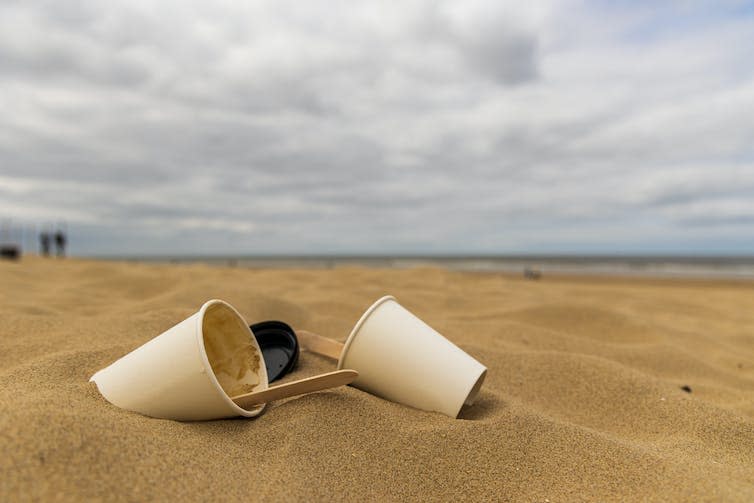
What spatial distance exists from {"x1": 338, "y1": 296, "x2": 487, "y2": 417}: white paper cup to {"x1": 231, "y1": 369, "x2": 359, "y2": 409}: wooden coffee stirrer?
187mm

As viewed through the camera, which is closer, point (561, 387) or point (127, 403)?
point (127, 403)

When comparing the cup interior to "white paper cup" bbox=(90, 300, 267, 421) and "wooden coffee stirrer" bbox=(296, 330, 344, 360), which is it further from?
"wooden coffee stirrer" bbox=(296, 330, 344, 360)

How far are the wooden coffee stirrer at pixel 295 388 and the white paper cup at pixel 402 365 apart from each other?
187mm

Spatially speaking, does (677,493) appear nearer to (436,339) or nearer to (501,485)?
(501,485)

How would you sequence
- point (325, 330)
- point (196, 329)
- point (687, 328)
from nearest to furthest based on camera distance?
point (196, 329) < point (325, 330) < point (687, 328)

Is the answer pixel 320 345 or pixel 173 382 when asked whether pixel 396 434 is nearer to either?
pixel 173 382

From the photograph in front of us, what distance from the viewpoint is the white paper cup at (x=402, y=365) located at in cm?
183

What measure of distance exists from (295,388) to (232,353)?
48 centimetres

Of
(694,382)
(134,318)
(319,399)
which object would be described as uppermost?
(134,318)

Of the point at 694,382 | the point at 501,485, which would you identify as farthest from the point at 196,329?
the point at 694,382

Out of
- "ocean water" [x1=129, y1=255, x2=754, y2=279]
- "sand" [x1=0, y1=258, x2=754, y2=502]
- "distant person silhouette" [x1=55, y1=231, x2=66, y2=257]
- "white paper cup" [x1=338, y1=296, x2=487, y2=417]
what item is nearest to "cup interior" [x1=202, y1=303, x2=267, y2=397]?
"sand" [x1=0, y1=258, x2=754, y2=502]

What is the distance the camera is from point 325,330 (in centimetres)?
317

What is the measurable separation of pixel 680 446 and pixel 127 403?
1.91 m

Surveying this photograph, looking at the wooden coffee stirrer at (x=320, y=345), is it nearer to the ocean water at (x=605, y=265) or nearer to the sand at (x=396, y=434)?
the sand at (x=396, y=434)
